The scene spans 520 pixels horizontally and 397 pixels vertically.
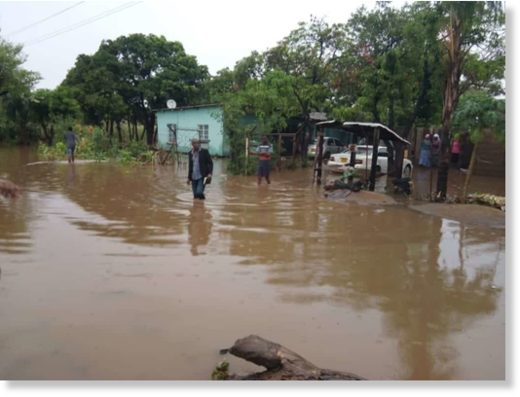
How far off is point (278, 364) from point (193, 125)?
23.0 meters

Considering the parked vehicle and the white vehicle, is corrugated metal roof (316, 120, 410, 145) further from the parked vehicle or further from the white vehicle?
the parked vehicle

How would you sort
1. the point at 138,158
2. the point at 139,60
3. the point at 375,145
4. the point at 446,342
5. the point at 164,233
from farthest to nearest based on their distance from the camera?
the point at 139,60 < the point at 138,158 < the point at 375,145 < the point at 164,233 < the point at 446,342

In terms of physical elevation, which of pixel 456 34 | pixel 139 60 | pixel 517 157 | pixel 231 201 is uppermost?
pixel 139 60

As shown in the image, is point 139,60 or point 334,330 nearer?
point 334,330

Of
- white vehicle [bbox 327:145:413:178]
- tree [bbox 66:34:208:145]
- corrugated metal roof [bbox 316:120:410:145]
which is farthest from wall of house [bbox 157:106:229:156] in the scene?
corrugated metal roof [bbox 316:120:410:145]

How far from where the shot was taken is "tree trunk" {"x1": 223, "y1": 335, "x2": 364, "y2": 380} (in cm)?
322

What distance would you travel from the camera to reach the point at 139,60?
93.0ft

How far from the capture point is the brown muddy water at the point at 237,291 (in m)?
3.68

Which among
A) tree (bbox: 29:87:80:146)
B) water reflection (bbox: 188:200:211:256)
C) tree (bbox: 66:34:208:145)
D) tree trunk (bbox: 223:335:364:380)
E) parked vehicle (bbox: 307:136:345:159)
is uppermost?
tree (bbox: 66:34:208:145)

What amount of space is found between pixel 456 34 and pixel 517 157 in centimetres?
800

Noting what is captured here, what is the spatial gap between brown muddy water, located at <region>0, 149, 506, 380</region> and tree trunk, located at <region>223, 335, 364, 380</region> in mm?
273

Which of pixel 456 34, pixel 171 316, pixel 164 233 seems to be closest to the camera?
pixel 171 316

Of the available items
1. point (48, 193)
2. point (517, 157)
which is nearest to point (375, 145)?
point (48, 193)

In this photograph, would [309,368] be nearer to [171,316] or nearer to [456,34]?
[171,316]
